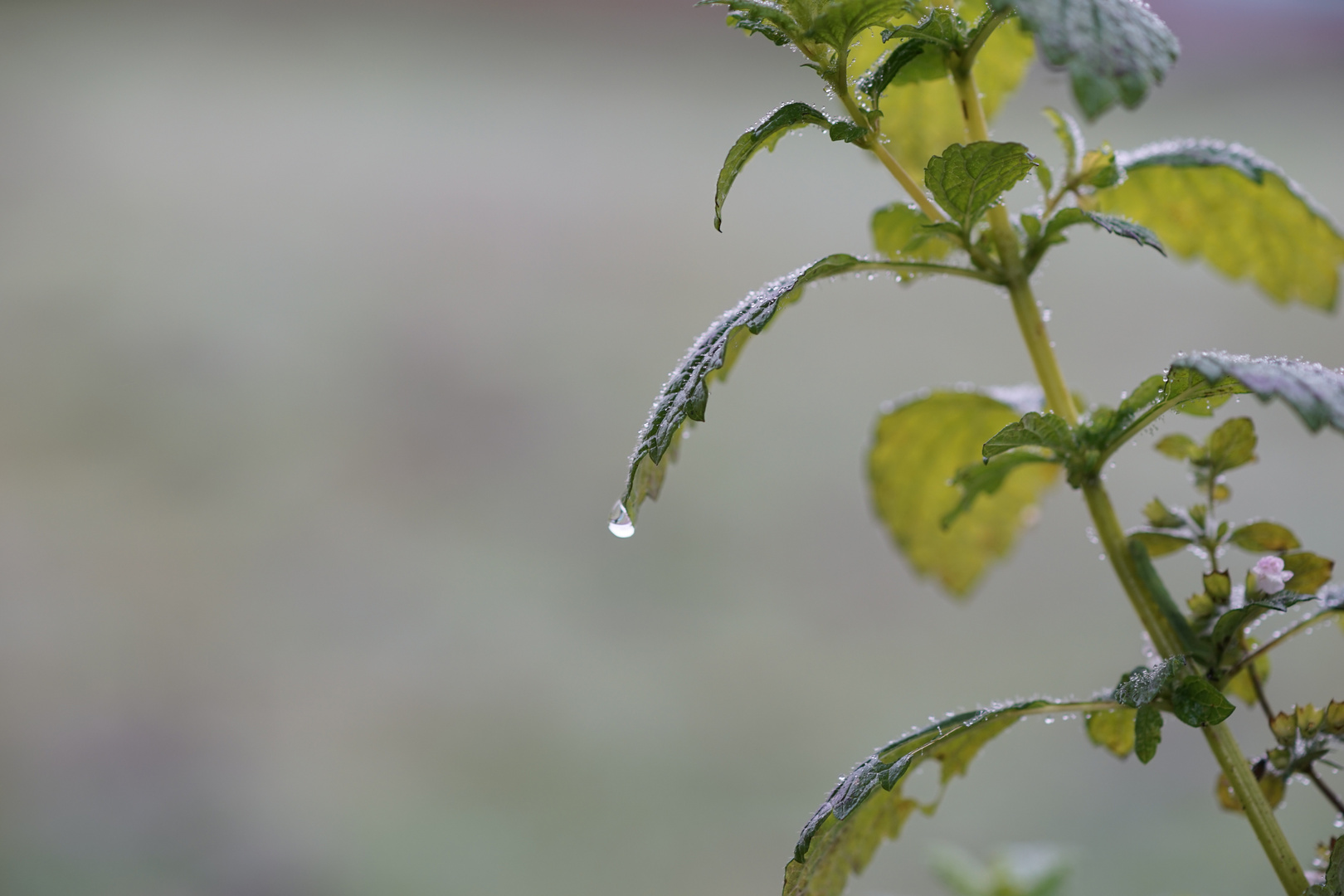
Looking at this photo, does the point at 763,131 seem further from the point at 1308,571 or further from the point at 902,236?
the point at 1308,571

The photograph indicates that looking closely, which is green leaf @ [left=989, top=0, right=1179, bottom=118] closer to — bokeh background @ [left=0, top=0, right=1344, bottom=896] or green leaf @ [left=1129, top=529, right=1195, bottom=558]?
green leaf @ [left=1129, top=529, right=1195, bottom=558]

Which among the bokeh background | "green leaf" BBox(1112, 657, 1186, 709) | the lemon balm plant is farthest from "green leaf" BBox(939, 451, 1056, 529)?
the bokeh background

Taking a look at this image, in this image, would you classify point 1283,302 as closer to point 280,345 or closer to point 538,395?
point 538,395

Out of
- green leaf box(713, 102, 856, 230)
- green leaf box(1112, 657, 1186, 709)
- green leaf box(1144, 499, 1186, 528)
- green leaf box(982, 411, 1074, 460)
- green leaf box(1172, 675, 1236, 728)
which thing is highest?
green leaf box(713, 102, 856, 230)

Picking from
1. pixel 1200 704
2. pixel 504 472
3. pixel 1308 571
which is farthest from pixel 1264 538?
pixel 504 472

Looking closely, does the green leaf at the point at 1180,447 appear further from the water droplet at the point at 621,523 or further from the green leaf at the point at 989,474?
the water droplet at the point at 621,523

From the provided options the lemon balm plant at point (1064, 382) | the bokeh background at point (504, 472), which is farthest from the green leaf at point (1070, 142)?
the bokeh background at point (504, 472)

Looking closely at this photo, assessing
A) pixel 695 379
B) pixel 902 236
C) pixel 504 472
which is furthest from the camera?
pixel 504 472
